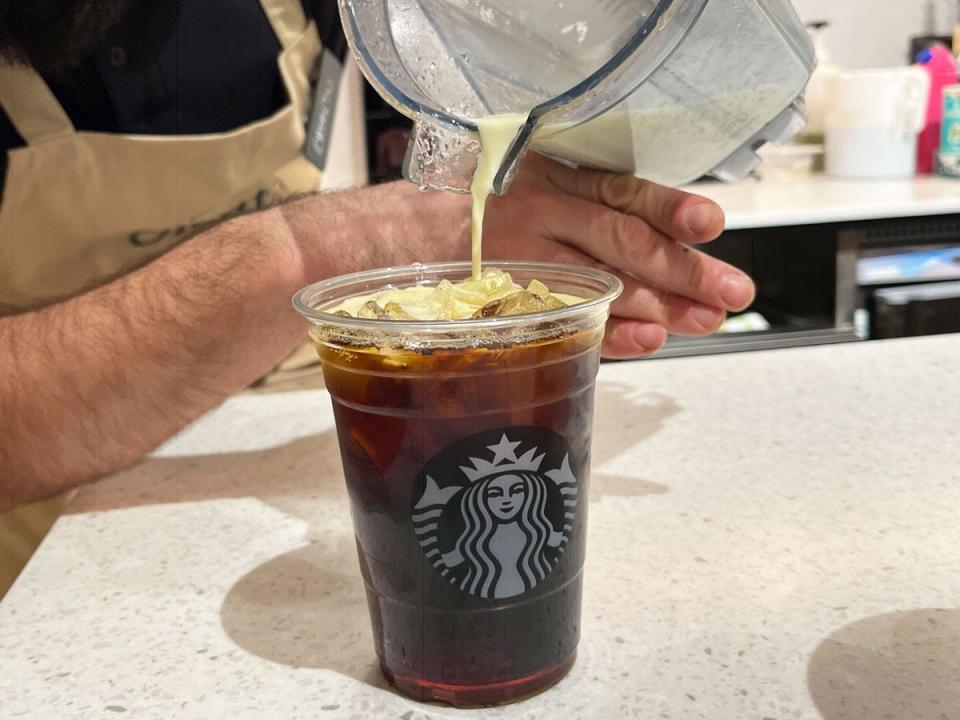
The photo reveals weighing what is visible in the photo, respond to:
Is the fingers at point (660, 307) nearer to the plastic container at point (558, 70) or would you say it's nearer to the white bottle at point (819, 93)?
the plastic container at point (558, 70)

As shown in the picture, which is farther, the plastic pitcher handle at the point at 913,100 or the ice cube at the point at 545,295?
the plastic pitcher handle at the point at 913,100

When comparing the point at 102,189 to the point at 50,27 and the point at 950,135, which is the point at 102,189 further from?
the point at 950,135

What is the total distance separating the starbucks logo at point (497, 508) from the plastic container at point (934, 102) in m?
2.32

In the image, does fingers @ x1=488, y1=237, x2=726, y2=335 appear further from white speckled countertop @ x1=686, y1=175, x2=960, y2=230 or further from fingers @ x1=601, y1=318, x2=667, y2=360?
white speckled countertop @ x1=686, y1=175, x2=960, y2=230

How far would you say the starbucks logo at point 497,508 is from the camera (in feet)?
1.60

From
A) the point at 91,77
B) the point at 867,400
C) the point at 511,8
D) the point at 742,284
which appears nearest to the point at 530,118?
the point at 511,8

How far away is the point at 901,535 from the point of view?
2.20 ft

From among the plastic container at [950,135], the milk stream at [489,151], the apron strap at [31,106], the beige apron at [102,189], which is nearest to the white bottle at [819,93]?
the plastic container at [950,135]

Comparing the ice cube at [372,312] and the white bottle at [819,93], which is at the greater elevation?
the ice cube at [372,312]

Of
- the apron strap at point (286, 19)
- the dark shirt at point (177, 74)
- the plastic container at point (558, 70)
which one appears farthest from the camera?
the apron strap at point (286, 19)

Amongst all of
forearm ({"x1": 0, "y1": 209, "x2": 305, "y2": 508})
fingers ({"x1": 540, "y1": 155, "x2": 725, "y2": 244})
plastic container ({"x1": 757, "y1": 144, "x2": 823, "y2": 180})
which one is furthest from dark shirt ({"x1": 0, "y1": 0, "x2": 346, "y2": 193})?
plastic container ({"x1": 757, "y1": 144, "x2": 823, "y2": 180})

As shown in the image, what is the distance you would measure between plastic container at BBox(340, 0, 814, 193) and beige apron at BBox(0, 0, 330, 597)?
0.58m

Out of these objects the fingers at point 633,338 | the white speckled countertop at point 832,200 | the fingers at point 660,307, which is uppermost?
the fingers at point 660,307

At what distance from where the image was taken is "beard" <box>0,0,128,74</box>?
104 cm
